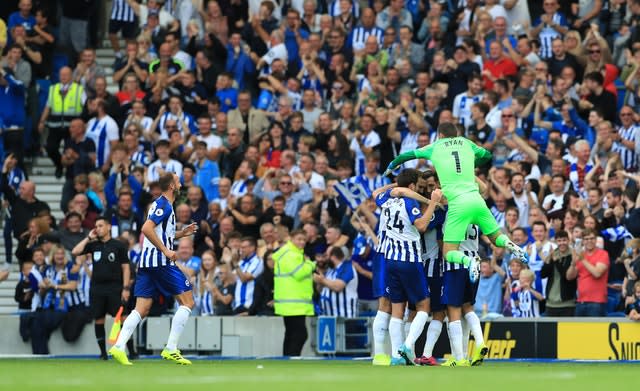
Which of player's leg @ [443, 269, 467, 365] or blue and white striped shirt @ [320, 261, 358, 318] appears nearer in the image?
player's leg @ [443, 269, 467, 365]

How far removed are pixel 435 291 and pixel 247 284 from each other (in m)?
6.08

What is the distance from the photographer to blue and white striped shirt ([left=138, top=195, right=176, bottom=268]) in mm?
17359

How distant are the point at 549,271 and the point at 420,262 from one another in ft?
15.4

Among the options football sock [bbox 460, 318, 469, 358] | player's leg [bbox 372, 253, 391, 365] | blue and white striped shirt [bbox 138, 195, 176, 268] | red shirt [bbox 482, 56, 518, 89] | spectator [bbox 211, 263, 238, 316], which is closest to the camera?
player's leg [bbox 372, 253, 391, 365]

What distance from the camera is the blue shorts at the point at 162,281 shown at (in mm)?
17547

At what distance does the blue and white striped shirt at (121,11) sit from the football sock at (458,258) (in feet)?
51.1

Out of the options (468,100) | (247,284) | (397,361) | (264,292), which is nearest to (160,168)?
(247,284)

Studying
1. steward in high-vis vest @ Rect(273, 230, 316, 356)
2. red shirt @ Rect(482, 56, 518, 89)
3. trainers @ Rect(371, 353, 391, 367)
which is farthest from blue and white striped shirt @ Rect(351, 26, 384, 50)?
trainers @ Rect(371, 353, 391, 367)

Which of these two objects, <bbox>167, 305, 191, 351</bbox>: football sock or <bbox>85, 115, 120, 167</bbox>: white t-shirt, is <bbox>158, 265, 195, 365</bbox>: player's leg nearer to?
<bbox>167, 305, 191, 351</bbox>: football sock

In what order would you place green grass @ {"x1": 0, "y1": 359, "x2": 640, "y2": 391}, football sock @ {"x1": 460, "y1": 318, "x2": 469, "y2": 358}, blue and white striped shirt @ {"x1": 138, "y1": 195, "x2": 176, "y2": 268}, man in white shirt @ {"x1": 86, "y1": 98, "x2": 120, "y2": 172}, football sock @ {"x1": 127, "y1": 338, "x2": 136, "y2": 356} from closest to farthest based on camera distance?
green grass @ {"x1": 0, "y1": 359, "x2": 640, "y2": 391} → blue and white striped shirt @ {"x1": 138, "y1": 195, "x2": 176, "y2": 268} → football sock @ {"x1": 460, "y1": 318, "x2": 469, "y2": 358} → football sock @ {"x1": 127, "y1": 338, "x2": 136, "y2": 356} → man in white shirt @ {"x1": 86, "y1": 98, "x2": 120, "y2": 172}

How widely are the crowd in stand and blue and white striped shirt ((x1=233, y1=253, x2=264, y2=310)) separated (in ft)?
0.09

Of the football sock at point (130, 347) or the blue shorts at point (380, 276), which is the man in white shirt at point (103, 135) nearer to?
the football sock at point (130, 347)

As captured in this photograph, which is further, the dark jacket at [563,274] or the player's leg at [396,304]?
the dark jacket at [563,274]

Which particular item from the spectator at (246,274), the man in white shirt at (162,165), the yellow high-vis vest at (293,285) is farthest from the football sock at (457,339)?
the man in white shirt at (162,165)
